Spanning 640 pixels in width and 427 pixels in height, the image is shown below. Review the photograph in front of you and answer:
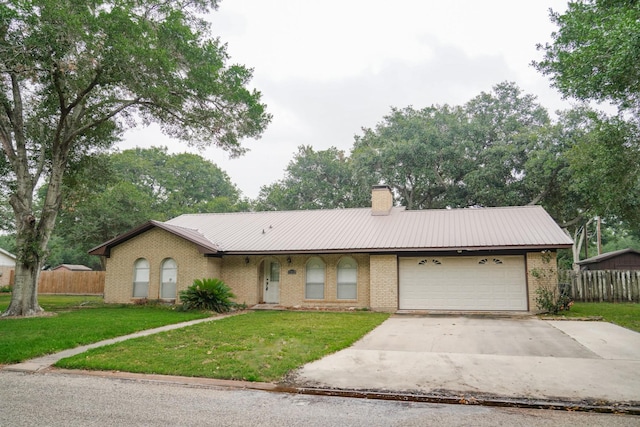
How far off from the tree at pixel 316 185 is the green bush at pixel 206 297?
19.7 m

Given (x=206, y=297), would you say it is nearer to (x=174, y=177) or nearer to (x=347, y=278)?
(x=347, y=278)

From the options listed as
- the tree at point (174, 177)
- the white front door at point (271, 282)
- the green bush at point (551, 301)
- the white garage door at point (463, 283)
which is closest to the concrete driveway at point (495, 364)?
the green bush at point (551, 301)

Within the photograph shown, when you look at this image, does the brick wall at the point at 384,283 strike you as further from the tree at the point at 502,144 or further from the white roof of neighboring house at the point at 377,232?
the tree at the point at 502,144

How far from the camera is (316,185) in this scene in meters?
34.8

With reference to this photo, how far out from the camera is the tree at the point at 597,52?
855 centimetres

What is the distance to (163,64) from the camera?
1229 cm

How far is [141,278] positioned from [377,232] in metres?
9.89

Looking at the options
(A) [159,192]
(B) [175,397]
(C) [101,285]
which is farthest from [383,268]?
(A) [159,192]

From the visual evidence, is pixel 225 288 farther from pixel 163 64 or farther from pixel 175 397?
pixel 175 397

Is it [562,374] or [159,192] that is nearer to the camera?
[562,374]

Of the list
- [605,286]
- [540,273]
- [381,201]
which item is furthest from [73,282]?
[605,286]

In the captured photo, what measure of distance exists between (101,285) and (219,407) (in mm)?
25946

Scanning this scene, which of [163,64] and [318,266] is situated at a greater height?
[163,64]

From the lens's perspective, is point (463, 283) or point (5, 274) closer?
point (463, 283)
